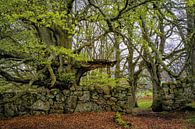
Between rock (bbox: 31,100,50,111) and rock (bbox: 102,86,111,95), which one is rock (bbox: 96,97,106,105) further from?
rock (bbox: 31,100,50,111)

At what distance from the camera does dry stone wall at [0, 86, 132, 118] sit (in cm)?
1321

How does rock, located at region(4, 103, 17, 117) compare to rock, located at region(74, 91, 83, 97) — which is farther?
rock, located at region(74, 91, 83, 97)

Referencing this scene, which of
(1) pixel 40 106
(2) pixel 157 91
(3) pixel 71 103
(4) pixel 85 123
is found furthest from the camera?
(2) pixel 157 91

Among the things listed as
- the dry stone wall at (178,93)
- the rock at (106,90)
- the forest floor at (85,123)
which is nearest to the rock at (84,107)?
the rock at (106,90)

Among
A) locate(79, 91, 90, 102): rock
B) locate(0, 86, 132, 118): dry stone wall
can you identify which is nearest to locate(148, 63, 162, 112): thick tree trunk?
locate(0, 86, 132, 118): dry stone wall

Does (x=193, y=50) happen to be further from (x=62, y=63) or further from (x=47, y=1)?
(x=47, y=1)

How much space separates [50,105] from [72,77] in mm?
1785

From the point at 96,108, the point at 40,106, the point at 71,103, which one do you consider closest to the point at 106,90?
the point at 96,108

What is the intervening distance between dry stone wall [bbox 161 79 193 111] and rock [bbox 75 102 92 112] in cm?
448

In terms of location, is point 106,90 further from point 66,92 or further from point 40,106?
point 40,106

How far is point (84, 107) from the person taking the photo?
1395cm

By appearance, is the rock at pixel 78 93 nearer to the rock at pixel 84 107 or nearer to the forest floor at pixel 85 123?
the rock at pixel 84 107

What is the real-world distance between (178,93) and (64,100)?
6442 millimetres

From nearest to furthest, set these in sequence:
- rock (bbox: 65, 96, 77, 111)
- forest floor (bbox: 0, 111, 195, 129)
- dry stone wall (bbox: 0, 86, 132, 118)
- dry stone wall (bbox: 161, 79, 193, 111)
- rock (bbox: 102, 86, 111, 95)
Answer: forest floor (bbox: 0, 111, 195, 129) < dry stone wall (bbox: 0, 86, 132, 118) < rock (bbox: 65, 96, 77, 111) < rock (bbox: 102, 86, 111, 95) < dry stone wall (bbox: 161, 79, 193, 111)
